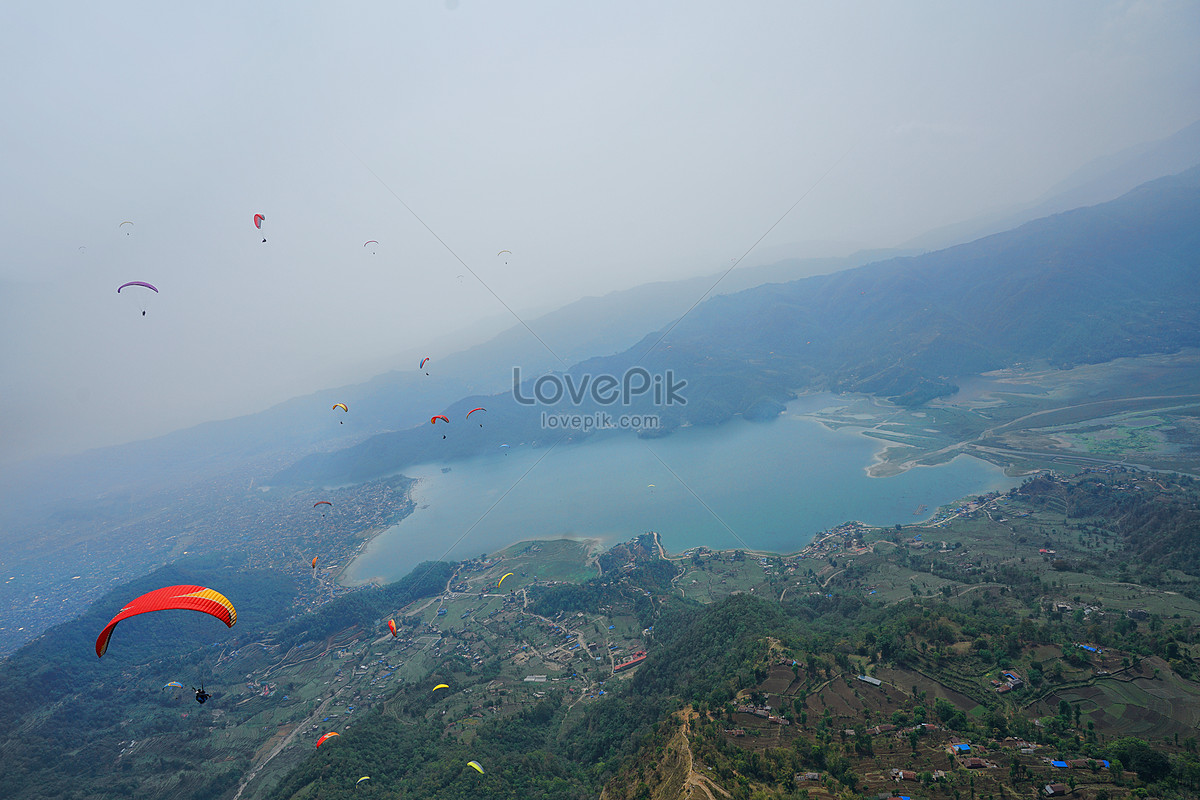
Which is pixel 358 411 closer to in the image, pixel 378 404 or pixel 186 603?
pixel 378 404

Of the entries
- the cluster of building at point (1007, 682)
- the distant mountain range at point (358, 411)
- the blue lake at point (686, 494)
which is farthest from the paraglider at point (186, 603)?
the distant mountain range at point (358, 411)

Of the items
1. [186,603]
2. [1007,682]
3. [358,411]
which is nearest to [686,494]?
[1007,682]

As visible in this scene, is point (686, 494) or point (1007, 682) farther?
point (686, 494)

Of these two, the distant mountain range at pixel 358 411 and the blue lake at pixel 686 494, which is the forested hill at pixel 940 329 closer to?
the blue lake at pixel 686 494

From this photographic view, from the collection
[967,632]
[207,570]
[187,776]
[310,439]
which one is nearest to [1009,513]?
[967,632]

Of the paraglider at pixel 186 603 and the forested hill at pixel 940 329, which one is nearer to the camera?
the paraglider at pixel 186 603

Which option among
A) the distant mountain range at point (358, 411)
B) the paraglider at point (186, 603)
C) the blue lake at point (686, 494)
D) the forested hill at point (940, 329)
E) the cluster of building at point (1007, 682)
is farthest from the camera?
the distant mountain range at point (358, 411)
